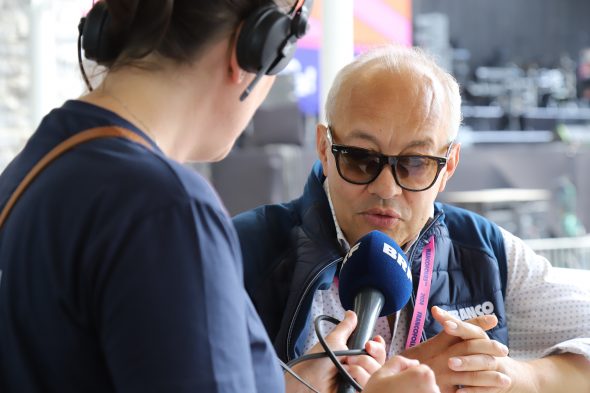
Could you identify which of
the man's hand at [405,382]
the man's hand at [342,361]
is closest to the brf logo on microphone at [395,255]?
the man's hand at [342,361]

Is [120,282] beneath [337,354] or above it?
above

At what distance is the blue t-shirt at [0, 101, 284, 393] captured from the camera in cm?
73

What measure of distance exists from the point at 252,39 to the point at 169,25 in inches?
3.7

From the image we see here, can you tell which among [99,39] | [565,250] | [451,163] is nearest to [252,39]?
[99,39]

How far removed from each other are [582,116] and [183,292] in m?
15.3

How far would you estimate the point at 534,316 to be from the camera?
1812 millimetres

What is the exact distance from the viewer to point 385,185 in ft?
5.55

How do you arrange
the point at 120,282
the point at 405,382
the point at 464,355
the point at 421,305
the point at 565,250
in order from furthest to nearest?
the point at 565,250 < the point at 421,305 < the point at 464,355 < the point at 405,382 < the point at 120,282

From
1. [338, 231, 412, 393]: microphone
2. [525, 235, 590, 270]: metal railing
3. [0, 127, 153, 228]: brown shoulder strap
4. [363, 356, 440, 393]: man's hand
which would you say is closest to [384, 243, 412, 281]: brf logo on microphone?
[338, 231, 412, 393]: microphone

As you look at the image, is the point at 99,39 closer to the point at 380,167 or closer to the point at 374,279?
the point at 374,279

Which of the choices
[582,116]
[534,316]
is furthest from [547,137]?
[534,316]

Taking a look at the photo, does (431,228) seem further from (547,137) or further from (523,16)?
(523,16)

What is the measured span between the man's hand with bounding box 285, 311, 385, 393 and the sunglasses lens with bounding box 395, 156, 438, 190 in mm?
536

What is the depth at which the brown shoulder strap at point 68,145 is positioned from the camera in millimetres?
825
